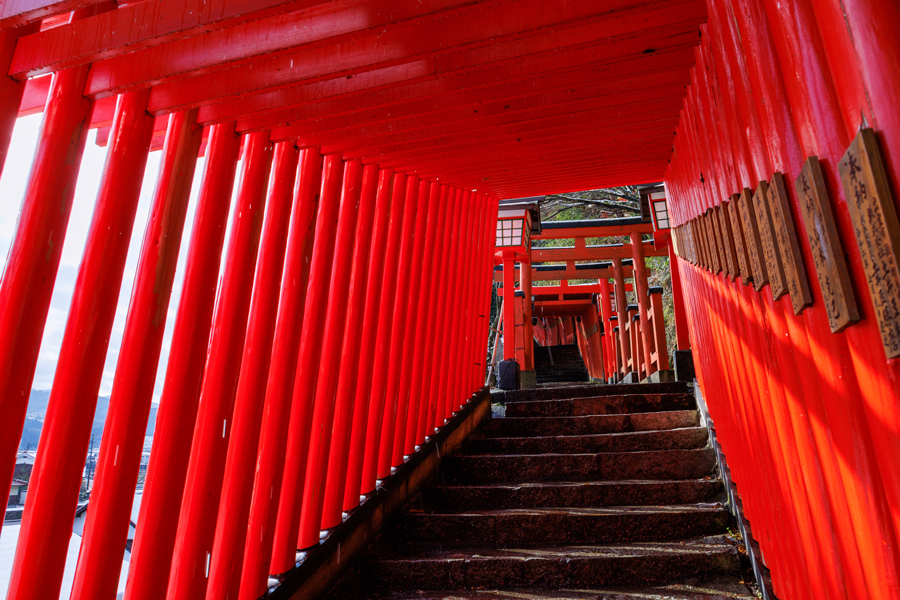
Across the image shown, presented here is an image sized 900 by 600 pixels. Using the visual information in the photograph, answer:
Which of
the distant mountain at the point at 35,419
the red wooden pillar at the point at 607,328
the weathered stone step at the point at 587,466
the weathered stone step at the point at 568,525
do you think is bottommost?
the weathered stone step at the point at 568,525

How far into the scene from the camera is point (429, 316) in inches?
172

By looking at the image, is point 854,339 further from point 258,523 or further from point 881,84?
point 258,523

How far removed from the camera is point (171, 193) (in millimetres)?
2129

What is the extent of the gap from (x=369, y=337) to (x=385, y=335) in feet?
0.70

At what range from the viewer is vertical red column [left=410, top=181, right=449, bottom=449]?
4.17m

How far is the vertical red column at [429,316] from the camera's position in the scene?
4.17 meters

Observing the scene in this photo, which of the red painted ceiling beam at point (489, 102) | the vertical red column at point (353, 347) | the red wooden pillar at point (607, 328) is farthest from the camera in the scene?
the red wooden pillar at point (607, 328)

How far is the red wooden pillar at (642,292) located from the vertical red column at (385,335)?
565 cm

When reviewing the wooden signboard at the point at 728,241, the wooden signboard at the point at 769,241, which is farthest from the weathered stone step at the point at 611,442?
the wooden signboard at the point at 769,241

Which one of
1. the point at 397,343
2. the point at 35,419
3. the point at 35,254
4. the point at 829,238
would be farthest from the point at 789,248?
the point at 397,343

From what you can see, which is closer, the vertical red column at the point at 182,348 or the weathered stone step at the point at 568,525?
the vertical red column at the point at 182,348

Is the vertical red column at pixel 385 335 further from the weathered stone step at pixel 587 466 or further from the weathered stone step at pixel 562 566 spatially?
the weathered stone step at pixel 587 466

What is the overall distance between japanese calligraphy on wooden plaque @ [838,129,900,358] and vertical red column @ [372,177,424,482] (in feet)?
9.76

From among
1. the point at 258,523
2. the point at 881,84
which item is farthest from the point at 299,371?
the point at 881,84
